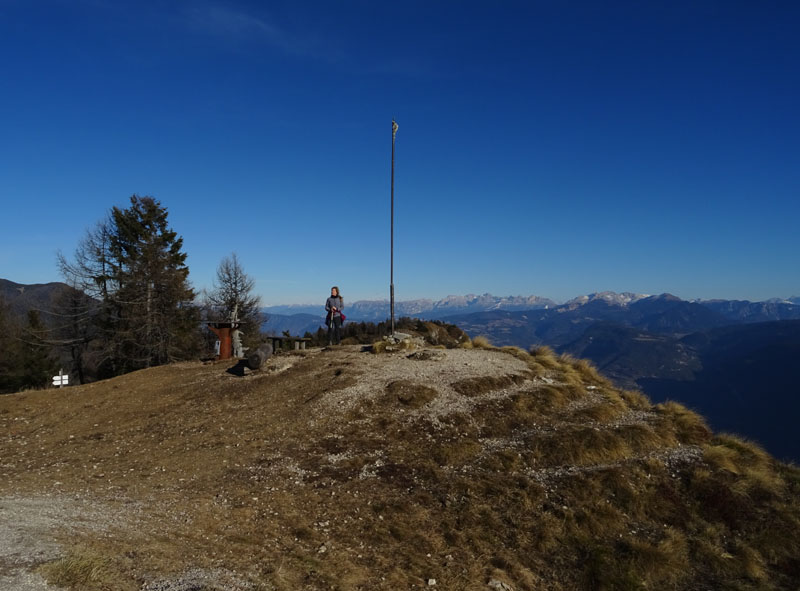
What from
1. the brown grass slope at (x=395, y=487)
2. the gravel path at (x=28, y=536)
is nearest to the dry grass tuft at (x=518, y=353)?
the brown grass slope at (x=395, y=487)

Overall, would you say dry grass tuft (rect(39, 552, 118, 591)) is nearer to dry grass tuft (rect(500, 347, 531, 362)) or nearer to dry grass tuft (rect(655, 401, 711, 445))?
dry grass tuft (rect(655, 401, 711, 445))

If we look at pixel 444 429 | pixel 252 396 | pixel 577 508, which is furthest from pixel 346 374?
pixel 577 508

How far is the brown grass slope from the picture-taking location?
23.0 ft

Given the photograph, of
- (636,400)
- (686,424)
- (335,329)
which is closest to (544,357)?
(636,400)

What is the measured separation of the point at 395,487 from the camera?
390 inches

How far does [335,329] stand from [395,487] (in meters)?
15.5

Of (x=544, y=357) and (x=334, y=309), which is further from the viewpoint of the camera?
(x=334, y=309)

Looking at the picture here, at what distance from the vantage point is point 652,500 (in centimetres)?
1016

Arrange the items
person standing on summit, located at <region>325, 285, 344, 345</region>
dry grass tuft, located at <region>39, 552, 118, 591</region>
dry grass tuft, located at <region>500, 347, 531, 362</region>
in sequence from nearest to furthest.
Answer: dry grass tuft, located at <region>39, 552, 118, 591</region> < dry grass tuft, located at <region>500, 347, 531, 362</region> < person standing on summit, located at <region>325, 285, 344, 345</region>

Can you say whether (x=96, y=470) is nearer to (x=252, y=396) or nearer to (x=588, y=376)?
(x=252, y=396)

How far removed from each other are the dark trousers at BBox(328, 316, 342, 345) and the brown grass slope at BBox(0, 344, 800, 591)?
21.5ft

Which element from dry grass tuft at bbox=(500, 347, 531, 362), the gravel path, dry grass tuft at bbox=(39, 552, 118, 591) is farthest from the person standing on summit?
dry grass tuft at bbox=(39, 552, 118, 591)

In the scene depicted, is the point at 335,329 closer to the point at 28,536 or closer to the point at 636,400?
the point at 636,400

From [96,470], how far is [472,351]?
16053 mm
